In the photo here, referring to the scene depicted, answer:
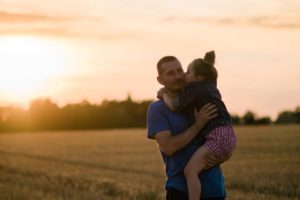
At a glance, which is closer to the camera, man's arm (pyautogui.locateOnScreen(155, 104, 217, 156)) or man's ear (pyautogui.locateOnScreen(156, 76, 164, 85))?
man's arm (pyautogui.locateOnScreen(155, 104, 217, 156))

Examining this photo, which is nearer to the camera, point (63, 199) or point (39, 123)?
point (63, 199)

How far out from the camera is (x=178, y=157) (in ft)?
19.2

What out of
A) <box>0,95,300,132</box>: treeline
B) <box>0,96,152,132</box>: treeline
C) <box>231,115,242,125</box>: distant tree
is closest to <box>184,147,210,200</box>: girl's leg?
<box>231,115,242,125</box>: distant tree

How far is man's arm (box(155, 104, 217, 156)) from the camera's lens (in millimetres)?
5602

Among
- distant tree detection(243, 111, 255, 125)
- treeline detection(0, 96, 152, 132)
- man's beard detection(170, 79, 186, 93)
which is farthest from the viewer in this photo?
treeline detection(0, 96, 152, 132)

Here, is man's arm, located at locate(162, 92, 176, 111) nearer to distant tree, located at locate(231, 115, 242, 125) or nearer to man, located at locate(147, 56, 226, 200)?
man, located at locate(147, 56, 226, 200)

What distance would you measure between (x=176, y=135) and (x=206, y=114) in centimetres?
34

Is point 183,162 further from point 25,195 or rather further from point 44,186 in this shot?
point 44,186

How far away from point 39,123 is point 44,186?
8933 cm

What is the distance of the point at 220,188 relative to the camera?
18.8 feet

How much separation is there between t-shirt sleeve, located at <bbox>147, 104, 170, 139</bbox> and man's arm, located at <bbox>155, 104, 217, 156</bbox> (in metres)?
0.07

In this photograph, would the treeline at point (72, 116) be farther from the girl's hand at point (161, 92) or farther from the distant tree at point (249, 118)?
the girl's hand at point (161, 92)

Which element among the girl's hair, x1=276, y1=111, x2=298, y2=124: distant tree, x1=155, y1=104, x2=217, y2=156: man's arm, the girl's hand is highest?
the girl's hair

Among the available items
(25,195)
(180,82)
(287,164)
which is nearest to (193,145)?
(180,82)
